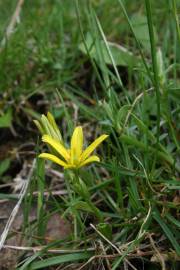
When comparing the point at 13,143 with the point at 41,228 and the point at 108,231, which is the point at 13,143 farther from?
the point at 108,231

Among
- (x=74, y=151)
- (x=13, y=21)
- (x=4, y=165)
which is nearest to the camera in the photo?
(x=74, y=151)

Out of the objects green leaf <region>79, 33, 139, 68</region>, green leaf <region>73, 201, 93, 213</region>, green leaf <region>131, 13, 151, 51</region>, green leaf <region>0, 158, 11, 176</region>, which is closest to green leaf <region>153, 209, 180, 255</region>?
green leaf <region>73, 201, 93, 213</region>

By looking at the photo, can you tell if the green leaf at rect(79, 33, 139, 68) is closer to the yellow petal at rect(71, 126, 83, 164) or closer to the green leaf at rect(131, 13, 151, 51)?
the green leaf at rect(131, 13, 151, 51)

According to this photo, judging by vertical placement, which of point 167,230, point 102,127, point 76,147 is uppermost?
point 76,147

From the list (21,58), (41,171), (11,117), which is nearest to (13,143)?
(11,117)

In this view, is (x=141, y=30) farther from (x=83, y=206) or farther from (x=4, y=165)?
(x=83, y=206)

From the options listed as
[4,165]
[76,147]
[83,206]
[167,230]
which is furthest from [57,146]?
[4,165]

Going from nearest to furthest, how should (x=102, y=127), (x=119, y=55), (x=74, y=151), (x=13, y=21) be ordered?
(x=74, y=151), (x=102, y=127), (x=119, y=55), (x=13, y=21)
